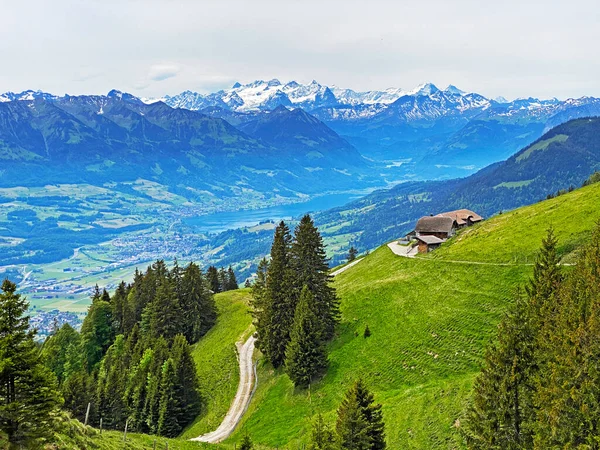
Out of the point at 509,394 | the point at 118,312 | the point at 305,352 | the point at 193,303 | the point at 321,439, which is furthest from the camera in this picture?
the point at 118,312

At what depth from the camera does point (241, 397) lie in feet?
217

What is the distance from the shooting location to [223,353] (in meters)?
81.2

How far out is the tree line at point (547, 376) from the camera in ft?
82.1

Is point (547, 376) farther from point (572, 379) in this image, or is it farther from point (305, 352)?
point (305, 352)

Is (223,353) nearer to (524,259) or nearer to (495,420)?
(524,259)

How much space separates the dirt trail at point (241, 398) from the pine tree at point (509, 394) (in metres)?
35.7

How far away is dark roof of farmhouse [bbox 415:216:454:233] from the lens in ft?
317

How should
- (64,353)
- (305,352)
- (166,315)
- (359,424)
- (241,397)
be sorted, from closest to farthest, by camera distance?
(359,424)
(305,352)
(241,397)
(166,315)
(64,353)

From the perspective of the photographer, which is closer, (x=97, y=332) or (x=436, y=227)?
(x=436, y=227)

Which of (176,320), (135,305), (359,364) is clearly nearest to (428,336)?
(359,364)

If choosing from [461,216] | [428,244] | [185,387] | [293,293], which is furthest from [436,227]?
[185,387]

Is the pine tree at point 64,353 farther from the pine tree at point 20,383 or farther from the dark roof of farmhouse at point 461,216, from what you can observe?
the dark roof of farmhouse at point 461,216

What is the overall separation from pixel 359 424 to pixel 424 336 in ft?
75.7

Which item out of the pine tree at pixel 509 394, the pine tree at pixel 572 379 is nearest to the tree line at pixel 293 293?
the pine tree at pixel 509 394
